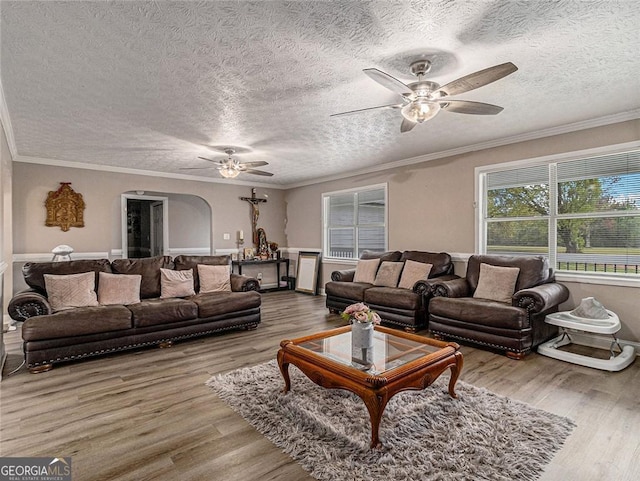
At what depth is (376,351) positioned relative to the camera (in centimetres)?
270

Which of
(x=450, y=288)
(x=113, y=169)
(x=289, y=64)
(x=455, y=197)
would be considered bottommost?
(x=450, y=288)

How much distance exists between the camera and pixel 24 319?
11.1ft

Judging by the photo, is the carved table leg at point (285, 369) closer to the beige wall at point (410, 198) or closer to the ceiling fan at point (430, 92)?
the ceiling fan at point (430, 92)

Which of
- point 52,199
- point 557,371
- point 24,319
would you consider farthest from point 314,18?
point 52,199

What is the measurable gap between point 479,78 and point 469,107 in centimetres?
57

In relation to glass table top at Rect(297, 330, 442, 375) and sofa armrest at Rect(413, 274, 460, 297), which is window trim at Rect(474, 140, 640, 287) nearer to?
sofa armrest at Rect(413, 274, 460, 297)

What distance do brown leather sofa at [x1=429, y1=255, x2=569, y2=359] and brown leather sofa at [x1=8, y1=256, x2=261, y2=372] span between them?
7.93 feet

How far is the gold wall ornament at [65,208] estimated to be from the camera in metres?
5.53

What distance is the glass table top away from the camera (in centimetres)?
240

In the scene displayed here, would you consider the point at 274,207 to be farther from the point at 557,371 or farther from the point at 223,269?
the point at 557,371

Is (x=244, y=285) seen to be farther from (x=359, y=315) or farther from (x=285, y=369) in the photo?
(x=359, y=315)

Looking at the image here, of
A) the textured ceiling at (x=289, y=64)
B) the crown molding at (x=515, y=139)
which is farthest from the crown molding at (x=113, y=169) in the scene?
the crown molding at (x=515, y=139)

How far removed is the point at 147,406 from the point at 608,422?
3.27m

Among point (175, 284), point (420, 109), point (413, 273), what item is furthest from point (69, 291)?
point (413, 273)
